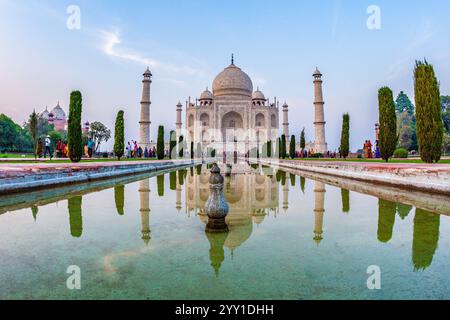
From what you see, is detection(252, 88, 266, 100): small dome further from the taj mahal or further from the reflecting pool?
the reflecting pool

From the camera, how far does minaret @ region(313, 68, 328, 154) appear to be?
3324cm

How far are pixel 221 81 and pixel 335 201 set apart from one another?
39.3m

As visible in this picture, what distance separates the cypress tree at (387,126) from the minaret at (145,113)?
2447 centimetres

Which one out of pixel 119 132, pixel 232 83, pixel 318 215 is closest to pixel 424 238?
pixel 318 215

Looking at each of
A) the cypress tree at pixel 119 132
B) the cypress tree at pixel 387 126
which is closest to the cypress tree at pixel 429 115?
the cypress tree at pixel 387 126

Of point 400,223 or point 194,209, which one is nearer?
point 400,223

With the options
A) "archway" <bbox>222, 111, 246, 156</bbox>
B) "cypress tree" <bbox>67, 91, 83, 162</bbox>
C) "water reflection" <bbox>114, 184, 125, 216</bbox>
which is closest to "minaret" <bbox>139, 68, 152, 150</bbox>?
"archway" <bbox>222, 111, 246, 156</bbox>

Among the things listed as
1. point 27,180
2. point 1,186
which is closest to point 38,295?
point 1,186

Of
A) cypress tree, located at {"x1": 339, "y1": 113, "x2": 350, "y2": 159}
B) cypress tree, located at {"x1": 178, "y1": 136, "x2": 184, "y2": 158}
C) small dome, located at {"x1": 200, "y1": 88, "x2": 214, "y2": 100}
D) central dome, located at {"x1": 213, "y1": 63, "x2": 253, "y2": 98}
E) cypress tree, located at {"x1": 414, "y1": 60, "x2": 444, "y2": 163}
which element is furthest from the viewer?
small dome, located at {"x1": 200, "y1": 88, "x2": 214, "y2": 100}

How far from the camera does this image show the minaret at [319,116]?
109 feet

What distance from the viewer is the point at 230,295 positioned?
1591 mm

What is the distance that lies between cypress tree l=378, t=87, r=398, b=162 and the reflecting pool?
375 inches

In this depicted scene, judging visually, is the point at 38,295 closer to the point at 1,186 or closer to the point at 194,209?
the point at 194,209
